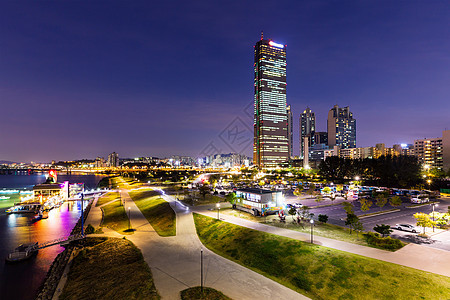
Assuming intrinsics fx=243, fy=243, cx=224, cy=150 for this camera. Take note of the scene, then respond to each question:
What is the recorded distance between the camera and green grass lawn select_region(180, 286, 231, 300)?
18641mm

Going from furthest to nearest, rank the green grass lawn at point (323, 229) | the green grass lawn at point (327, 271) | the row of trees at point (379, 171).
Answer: the row of trees at point (379, 171) < the green grass lawn at point (323, 229) < the green grass lawn at point (327, 271)

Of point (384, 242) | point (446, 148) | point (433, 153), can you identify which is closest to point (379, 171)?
point (384, 242)

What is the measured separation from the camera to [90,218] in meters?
54.6

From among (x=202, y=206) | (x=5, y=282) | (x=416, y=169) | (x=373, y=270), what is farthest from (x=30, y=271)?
(x=416, y=169)

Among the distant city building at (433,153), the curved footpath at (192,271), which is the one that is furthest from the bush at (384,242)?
the distant city building at (433,153)

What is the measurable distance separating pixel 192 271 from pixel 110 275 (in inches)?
356

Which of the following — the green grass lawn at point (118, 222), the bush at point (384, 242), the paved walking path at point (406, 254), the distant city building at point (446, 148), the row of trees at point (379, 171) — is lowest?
the green grass lawn at point (118, 222)

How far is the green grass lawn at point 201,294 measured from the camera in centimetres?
1864

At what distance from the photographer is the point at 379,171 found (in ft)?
288

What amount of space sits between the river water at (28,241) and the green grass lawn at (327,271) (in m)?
21.4

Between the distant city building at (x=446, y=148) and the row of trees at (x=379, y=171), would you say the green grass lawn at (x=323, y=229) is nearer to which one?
the row of trees at (x=379, y=171)

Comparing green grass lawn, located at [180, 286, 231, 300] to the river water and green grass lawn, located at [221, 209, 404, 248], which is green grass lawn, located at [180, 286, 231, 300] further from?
the river water

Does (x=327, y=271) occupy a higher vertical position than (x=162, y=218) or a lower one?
higher

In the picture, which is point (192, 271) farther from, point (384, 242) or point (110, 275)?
point (384, 242)
